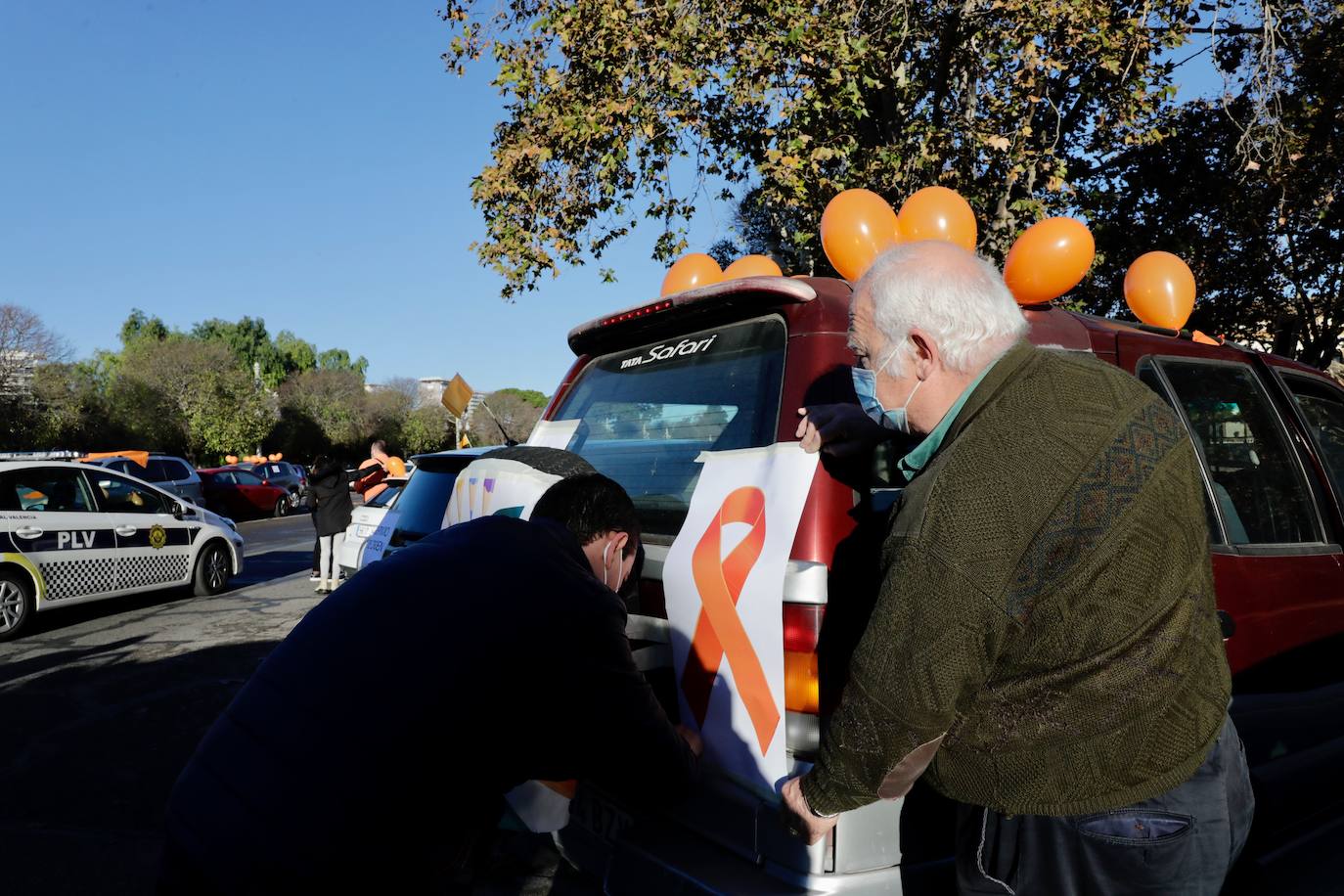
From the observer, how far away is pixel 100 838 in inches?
156

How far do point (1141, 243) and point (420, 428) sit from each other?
58636 mm

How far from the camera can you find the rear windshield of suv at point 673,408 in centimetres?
252

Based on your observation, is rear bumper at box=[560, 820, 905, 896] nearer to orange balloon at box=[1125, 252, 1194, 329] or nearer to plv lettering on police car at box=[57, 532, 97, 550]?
orange balloon at box=[1125, 252, 1194, 329]

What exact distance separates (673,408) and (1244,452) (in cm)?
205

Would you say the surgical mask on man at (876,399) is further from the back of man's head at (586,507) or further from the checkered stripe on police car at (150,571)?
the checkered stripe on police car at (150,571)

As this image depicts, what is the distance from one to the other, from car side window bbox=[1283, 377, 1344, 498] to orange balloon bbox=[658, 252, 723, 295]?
7.68 ft

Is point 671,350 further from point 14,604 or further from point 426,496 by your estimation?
point 14,604

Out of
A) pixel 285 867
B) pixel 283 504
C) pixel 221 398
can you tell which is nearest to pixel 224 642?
pixel 285 867

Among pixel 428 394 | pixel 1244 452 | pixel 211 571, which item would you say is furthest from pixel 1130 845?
pixel 428 394

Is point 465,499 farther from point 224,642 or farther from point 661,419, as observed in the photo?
point 224,642

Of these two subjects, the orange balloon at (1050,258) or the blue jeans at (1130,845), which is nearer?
the blue jeans at (1130,845)

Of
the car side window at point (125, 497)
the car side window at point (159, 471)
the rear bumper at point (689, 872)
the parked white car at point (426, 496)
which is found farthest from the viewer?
the car side window at point (159, 471)

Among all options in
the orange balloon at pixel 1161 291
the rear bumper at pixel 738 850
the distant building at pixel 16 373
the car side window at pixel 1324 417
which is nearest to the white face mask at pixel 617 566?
the rear bumper at pixel 738 850

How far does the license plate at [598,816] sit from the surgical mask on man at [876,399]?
1.28 meters
